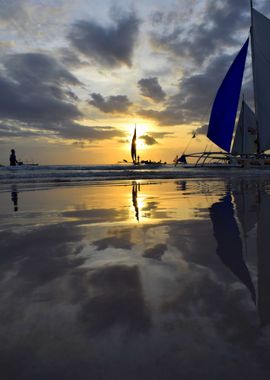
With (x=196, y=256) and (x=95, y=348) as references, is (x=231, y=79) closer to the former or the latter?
(x=196, y=256)

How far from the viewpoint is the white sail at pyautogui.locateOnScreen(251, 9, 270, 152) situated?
1998 cm

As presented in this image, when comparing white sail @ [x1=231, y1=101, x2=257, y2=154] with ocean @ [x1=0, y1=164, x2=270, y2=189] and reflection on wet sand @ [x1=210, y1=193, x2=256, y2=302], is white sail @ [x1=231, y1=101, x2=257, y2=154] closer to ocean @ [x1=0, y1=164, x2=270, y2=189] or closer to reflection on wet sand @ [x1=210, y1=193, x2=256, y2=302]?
ocean @ [x1=0, y1=164, x2=270, y2=189]

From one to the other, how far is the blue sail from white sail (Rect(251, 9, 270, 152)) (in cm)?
185

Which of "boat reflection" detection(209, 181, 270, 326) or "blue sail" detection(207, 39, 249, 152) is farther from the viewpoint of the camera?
"blue sail" detection(207, 39, 249, 152)

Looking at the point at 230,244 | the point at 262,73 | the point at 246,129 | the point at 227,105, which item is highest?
the point at 262,73

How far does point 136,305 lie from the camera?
6.06ft

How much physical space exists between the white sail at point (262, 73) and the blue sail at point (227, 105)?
73.0 inches

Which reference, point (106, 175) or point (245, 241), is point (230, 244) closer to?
point (245, 241)

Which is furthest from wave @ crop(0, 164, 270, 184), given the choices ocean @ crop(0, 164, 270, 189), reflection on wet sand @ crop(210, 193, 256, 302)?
reflection on wet sand @ crop(210, 193, 256, 302)

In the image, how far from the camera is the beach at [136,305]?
1.27 metres

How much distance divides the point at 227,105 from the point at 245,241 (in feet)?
73.0

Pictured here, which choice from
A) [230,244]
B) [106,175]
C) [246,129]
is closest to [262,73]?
[106,175]

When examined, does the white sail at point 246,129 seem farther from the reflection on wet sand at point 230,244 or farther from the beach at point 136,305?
the beach at point 136,305

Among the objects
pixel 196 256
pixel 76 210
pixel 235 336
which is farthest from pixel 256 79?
pixel 235 336
